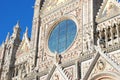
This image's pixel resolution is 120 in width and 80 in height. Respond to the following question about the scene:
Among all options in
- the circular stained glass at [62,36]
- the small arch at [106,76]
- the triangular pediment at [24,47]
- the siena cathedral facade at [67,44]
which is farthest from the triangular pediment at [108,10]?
the triangular pediment at [24,47]

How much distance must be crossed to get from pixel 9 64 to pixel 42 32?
410 cm

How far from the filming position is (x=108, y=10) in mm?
21906

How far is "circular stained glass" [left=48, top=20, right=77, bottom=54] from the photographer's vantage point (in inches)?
931

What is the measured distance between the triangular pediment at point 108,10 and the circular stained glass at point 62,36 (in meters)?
2.46

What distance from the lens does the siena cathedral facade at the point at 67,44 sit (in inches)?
782

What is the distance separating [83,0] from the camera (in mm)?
23812

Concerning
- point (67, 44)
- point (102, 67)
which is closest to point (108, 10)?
point (67, 44)

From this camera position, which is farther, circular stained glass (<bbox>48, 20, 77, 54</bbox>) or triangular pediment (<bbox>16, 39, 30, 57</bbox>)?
triangular pediment (<bbox>16, 39, 30, 57</bbox>)

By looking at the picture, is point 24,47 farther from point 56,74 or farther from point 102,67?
point 102,67

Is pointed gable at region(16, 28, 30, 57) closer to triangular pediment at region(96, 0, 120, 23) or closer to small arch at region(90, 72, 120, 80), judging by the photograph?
triangular pediment at region(96, 0, 120, 23)

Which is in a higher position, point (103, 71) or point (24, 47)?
point (24, 47)

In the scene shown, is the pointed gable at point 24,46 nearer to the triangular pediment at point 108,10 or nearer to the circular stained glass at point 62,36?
the circular stained glass at point 62,36

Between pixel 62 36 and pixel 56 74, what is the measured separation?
3721mm

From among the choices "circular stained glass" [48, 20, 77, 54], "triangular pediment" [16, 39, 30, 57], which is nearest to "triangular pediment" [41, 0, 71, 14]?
"circular stained glass" [48, 20, 77, 54]
